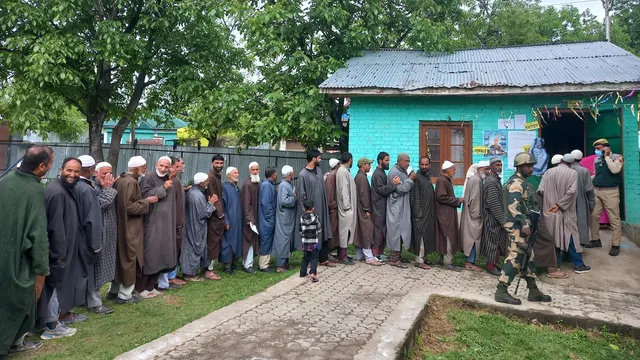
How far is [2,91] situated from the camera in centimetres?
951

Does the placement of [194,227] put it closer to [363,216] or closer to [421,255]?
[363,216]

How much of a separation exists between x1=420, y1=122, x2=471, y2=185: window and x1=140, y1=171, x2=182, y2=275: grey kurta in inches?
220

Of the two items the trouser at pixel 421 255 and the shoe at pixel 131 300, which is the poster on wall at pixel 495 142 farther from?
the shoe at pixel 131 300

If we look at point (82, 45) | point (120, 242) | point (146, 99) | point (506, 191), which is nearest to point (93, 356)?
point (120, 242)

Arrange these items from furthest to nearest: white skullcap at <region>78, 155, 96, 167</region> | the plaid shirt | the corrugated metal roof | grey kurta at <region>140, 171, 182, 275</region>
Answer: the corrugated metal roof → the plaid shirt → grey kurta at <region>140, 171, 182, 275</region> → white skullcap at <region>78, 155, 96, 167</region>

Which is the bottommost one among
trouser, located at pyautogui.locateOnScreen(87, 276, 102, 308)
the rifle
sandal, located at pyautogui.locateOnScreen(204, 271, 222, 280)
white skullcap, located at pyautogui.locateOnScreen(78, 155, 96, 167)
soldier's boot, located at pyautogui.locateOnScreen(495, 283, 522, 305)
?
sandal, located at pyautogui.locateOnScreen(204, 271, 222, 280)

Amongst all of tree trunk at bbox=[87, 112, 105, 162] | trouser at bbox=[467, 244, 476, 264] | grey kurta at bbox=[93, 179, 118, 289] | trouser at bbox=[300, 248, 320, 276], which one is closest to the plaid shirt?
trouser at bbox=[300, 248, 320, 276]

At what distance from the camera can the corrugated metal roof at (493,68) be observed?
8.18 metres

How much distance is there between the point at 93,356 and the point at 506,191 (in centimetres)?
483

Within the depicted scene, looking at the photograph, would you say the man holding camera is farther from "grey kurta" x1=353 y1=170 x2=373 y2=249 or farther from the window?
"grey kurta" x1=353 y1=170 x2=373 y2=249

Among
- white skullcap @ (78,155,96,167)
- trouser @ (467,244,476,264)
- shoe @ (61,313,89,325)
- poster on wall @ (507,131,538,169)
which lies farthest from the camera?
poster on wall @ (507,131,538,169)

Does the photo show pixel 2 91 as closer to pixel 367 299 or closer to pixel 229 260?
pixel 229 260

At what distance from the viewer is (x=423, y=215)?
6898 millimetres

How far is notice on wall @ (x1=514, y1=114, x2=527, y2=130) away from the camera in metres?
8.64
